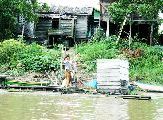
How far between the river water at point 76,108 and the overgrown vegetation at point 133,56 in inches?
268

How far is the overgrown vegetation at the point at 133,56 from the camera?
2651 cm

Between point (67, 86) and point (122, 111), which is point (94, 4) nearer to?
point (67, 86)

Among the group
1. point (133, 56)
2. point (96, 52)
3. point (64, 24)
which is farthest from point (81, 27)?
point (133, 56)

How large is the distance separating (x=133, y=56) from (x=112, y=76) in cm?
959

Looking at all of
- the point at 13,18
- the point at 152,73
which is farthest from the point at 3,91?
the point at 13,18

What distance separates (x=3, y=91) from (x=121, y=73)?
4.96 meters

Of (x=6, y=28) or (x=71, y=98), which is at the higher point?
(x=6, y=28)

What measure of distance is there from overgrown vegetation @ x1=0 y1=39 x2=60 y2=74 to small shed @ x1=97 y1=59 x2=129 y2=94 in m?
6.80

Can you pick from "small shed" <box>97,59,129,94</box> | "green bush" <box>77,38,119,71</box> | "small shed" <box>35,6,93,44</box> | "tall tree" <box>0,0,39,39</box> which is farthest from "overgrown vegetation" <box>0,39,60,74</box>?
"small shed" <box>35,6,93,44</box>

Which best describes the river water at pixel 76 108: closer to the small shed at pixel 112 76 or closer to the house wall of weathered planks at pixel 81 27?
the small shed at pixel 112 76

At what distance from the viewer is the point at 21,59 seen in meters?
28.6

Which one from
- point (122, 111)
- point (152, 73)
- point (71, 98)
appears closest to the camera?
point (122, 111)

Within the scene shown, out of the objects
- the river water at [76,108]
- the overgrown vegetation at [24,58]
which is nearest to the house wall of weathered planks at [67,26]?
the overgrown vegetation at [24,58]

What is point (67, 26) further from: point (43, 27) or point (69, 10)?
point (43, 27)
